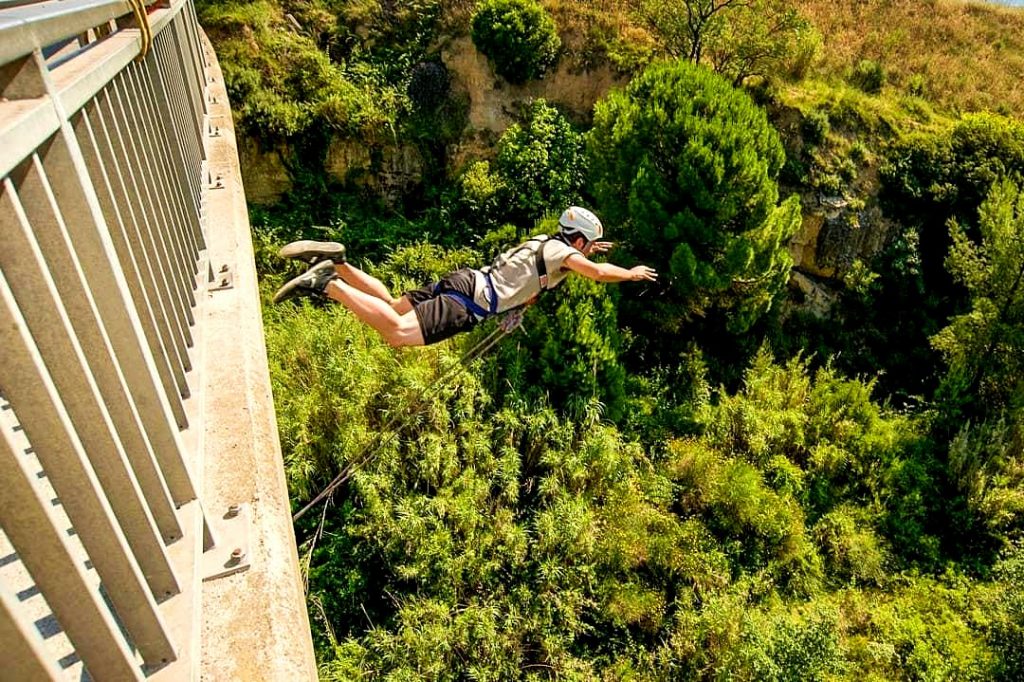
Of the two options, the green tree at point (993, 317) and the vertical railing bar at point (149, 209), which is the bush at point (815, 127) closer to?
the green tree at point (993, 317)

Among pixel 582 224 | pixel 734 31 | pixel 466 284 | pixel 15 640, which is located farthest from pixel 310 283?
pixel 734 31

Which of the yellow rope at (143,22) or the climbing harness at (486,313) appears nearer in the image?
the yellow rope at (143,22)

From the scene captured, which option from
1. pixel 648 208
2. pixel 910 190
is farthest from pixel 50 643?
pixel 910 190

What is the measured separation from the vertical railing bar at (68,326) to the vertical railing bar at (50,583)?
0.15 meters

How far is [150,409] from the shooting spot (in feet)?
5.43

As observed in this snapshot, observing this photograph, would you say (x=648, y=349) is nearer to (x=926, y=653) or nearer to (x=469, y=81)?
(x=926, y=653)

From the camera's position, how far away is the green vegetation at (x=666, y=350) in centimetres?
644

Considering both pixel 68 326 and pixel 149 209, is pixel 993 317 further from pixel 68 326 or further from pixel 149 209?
pixel 68 326

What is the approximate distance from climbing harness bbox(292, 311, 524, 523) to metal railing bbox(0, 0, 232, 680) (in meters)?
3.81

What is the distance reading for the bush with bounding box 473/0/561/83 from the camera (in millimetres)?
12977

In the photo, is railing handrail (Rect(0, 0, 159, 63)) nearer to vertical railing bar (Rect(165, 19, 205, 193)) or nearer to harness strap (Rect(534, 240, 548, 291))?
vertical railing bar (Rect(165, 19, 205, 193))

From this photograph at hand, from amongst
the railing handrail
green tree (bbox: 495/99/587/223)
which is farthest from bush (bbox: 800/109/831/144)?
the railing handrail

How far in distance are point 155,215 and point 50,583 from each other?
175cm

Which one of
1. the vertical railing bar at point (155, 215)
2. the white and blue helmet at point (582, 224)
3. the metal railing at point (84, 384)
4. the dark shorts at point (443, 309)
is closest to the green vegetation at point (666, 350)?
the dark shorts at point (443, 309)
